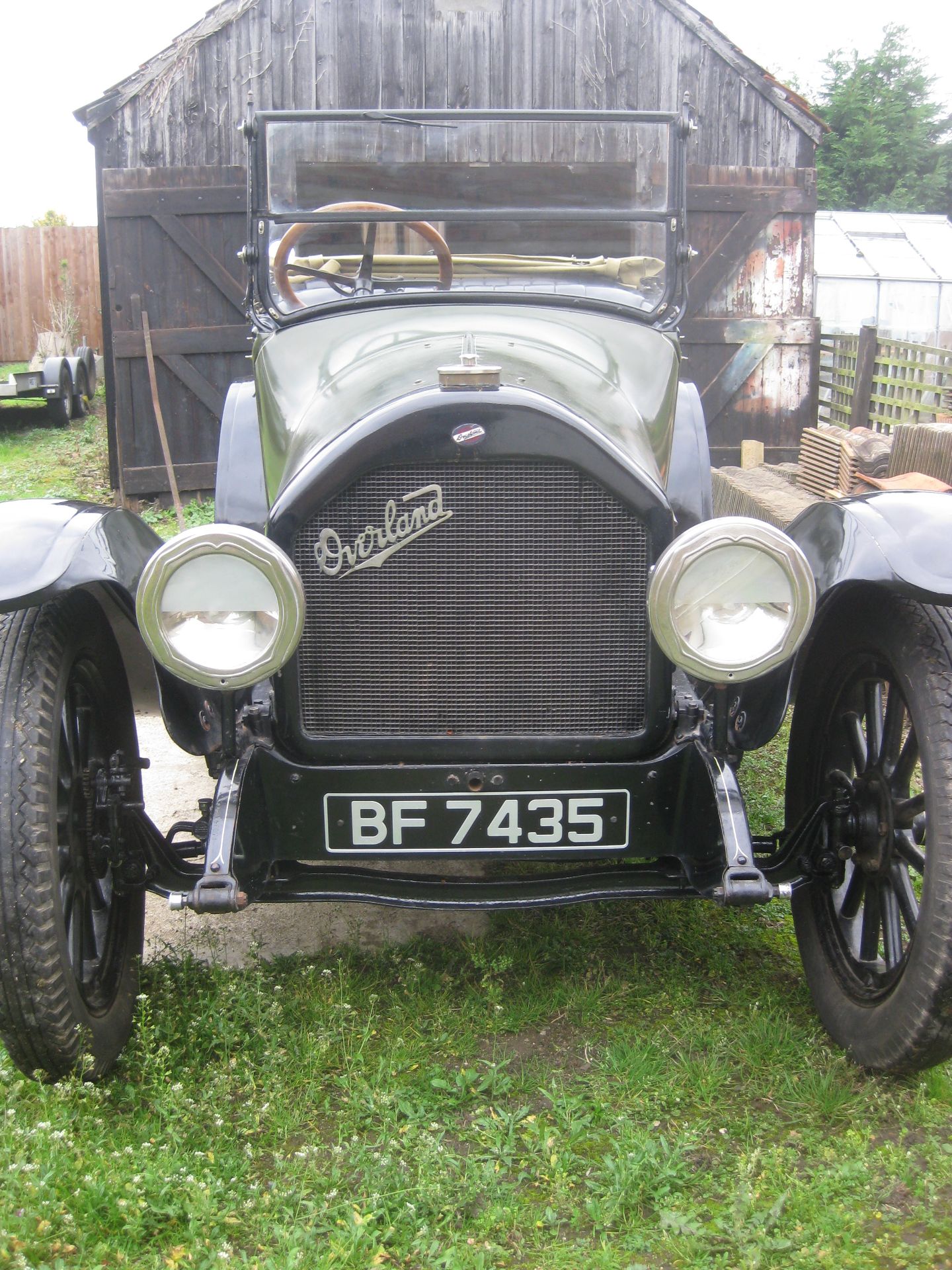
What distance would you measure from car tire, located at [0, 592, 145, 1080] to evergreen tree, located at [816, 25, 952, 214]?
28921 millimetres

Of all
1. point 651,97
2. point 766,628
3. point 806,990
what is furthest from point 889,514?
point 651,97

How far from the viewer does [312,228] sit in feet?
11.5

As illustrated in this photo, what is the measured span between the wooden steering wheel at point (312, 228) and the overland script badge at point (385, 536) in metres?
1.30

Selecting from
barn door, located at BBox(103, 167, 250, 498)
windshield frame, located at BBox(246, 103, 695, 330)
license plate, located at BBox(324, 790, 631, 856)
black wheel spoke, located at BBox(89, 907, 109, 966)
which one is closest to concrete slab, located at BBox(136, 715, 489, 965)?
black wheel spoke, located at BBox(89, 907, 109, 966)

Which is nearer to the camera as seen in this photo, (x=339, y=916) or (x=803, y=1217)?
(x=803, y=1217)

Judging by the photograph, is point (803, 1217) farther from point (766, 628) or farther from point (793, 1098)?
point (766, 628)

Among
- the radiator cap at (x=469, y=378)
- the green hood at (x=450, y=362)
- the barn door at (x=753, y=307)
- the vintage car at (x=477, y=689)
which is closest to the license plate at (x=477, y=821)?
the vintage car at (x=477, y=689)

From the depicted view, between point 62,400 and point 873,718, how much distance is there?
1244cm

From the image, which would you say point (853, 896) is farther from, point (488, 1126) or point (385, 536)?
point (385, 536)

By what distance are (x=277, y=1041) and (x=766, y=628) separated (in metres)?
1.38

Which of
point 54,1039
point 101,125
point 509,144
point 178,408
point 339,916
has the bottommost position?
point 339,916

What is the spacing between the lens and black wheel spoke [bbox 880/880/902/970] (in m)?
2.43

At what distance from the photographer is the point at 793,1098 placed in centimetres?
241

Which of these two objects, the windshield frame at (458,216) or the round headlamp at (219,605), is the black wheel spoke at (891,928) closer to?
the round headlamp at (219,605)
